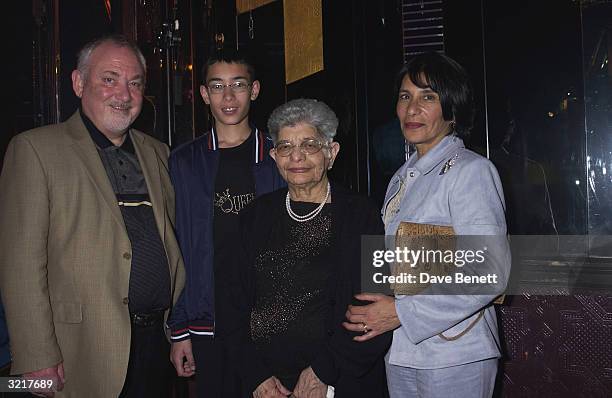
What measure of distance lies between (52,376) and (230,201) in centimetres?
A: 87

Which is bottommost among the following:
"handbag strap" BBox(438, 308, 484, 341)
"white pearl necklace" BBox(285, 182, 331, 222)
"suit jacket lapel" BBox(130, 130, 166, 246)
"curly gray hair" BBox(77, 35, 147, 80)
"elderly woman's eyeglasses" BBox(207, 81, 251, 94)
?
"handbag strap" BBox(438, 308, 484, 341)

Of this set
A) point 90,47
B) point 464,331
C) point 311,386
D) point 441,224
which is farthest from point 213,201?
point 464,331

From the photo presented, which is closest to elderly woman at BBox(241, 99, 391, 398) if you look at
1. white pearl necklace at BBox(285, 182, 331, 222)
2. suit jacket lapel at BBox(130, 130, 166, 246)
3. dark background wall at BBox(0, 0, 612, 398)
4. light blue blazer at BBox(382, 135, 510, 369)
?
white pearl necklace at BBox(285, 182, 331, 222)

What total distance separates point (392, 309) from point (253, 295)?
474 millimetres

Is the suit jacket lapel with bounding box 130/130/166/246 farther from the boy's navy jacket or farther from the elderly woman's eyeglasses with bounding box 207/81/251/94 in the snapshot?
the elderly woman's eyeglasses with bounding box 207/81/251/94

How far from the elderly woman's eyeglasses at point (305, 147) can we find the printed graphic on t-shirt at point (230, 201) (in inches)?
15.8

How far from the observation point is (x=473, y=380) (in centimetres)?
165

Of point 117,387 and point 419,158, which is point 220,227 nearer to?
point 117,387

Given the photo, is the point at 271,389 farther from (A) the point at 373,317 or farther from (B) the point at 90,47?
(B) the point at 90,47

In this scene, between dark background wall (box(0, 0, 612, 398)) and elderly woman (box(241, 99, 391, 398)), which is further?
dark background wall (box(0, 0, 612, 398))

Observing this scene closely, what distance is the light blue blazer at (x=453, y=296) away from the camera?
1587mm

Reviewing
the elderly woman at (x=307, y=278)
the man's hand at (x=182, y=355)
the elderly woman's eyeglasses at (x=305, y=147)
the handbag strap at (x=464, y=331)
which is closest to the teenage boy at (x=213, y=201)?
the man's hand at (x=182, y=355)

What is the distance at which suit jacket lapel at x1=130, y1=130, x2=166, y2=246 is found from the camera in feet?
6.68

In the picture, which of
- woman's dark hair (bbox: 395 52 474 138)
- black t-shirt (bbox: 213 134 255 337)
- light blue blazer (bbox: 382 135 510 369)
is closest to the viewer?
light blue blazer (bbox: 382 135 510 369)
